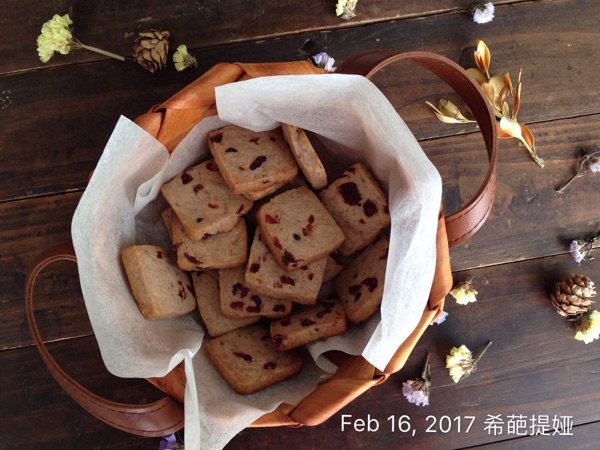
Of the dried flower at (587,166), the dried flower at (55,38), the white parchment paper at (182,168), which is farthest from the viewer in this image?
the dried flower at (587,166)

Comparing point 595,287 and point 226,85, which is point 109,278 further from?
point 595,287

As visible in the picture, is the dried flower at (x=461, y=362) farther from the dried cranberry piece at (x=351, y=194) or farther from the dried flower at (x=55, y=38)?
the dried flower at (x=55, y=38)

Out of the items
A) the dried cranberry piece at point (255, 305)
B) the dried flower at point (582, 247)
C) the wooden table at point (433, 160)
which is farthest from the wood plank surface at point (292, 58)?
the dried cranberry piece at point (255, 305)

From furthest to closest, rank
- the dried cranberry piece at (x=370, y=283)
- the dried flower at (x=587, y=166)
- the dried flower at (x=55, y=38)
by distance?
the dried flower at (x=587, y=166)
the dried flower at (x=55, y=38)
the dried cranberry piece at (x=370, y=283)

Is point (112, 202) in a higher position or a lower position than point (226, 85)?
lower

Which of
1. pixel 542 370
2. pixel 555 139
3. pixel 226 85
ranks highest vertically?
pixel 226 85

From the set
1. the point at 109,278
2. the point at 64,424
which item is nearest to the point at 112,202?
the point at 109,278

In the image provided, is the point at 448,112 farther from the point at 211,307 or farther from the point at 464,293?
the point at 211,307
